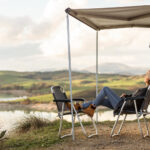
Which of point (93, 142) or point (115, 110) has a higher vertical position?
point (115, 110)

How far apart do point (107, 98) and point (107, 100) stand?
0.12 ft

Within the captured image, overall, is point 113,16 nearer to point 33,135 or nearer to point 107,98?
point 107,98

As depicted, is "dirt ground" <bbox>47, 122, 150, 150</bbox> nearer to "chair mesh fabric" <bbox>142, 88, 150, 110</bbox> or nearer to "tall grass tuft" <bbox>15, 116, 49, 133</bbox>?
"chair mesh fabric" <bbox>142, 88, 150, 110</bbox>

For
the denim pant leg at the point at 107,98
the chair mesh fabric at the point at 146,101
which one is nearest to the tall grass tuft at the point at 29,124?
the denim pant leg at the point at 107,98

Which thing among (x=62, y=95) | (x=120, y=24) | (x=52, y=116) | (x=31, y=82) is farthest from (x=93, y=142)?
(x=31, y=82)

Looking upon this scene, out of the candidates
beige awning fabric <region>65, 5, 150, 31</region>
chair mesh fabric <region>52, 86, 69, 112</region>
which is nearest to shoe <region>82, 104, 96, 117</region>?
chair mesh fabric <region>52, 86, 69, 112</region>

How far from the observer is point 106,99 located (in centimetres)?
523

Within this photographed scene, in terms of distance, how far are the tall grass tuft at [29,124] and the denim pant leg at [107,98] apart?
2.17 meters

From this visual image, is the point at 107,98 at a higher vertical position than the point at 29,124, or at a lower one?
higher

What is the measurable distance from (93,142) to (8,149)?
4.53 ft

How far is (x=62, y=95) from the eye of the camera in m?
5.36

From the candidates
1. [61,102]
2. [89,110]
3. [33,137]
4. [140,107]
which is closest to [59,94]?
[61,102]

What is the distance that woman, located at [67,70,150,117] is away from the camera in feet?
16.1

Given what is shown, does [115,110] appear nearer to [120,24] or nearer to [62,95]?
[62,95]
